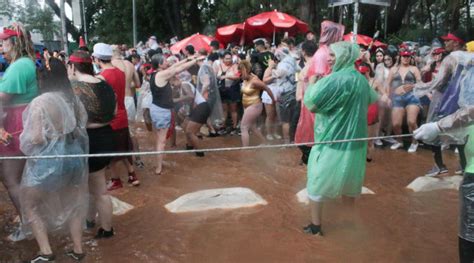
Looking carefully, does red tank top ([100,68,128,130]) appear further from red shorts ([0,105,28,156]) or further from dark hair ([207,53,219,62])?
dark hair ([207,53,219,62])

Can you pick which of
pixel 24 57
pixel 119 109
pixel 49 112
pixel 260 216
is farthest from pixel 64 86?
pixel 260 216

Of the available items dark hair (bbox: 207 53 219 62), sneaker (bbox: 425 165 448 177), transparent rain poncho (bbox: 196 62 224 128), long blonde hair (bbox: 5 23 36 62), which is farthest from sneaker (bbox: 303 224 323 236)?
dark hair (bbox: 207 53 219 62)

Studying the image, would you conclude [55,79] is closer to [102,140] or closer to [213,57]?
[102,140]

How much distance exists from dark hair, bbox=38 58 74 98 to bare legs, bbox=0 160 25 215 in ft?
2.33

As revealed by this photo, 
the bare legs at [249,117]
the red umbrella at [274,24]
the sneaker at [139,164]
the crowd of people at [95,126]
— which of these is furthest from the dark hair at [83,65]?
the red umbrella at [274,24]

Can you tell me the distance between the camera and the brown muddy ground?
3785 mm

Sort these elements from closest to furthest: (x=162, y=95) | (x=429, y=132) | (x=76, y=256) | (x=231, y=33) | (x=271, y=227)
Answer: (x=429, y=132), (x=76, y=256), (x=271, y=227), (x=162, y=95), (x=231, y=33)

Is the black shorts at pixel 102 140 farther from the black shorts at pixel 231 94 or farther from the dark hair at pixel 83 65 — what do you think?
the black shorts at pixel 231 94

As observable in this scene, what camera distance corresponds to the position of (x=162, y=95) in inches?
235

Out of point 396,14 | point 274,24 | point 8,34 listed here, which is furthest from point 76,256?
point 396,14

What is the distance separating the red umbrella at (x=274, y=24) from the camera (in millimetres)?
13883

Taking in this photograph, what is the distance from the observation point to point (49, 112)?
10.8 ft

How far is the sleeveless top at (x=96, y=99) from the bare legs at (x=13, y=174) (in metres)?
0.68

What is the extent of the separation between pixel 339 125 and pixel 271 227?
123cm
